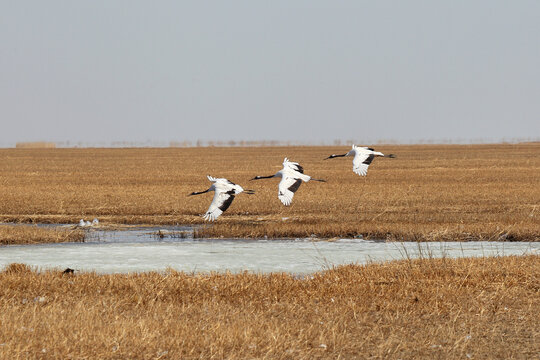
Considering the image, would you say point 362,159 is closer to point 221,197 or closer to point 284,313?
point 221,197

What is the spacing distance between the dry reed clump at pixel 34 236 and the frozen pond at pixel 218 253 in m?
0.42

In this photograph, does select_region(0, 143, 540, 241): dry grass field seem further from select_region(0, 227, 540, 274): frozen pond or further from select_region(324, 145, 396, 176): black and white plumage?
select_region(324, 145, 396, 176): black and white plumage

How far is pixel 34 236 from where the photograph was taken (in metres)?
17.7

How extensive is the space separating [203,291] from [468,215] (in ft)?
44.3

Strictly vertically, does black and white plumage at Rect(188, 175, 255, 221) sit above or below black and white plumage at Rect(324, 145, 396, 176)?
below

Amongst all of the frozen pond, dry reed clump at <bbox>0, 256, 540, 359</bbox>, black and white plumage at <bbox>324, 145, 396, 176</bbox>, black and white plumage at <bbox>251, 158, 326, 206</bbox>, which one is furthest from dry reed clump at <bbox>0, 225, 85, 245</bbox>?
black and white plumage at <bbox>324, 145, 396, 176</bbox>

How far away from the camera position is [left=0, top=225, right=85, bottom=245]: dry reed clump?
1745 cm

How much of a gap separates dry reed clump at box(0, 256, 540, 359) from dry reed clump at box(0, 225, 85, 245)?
6136mm

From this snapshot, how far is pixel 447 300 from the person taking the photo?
9773 millimetres

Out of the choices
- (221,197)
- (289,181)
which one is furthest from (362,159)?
(221,197)

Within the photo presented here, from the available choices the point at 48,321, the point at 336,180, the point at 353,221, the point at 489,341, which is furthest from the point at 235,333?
the point at 336,180

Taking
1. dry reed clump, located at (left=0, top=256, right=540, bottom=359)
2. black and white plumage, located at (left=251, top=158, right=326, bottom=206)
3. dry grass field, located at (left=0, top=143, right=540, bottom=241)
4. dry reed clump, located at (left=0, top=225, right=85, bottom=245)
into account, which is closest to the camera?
dry reed clump, located at (left=0, top=256, right=540, bottom=359)

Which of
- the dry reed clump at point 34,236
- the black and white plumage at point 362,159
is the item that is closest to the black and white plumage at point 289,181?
the black and white plumage at point 362,159

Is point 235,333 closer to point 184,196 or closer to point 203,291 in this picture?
point 203,291
